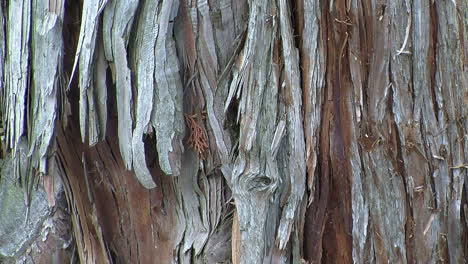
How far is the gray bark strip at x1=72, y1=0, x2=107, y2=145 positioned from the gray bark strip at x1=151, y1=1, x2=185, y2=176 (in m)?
0.14

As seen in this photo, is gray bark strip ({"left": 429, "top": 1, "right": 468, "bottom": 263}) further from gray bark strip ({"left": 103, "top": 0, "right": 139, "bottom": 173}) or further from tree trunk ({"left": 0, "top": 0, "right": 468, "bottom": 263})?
gray bark strip ({"left": 103, "top": 0, "right": 139, "bottom": 173})

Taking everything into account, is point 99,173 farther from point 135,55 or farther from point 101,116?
point 135,55

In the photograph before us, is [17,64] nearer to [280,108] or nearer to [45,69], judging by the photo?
[45,69]

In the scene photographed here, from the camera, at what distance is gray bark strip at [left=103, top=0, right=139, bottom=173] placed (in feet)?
4.54

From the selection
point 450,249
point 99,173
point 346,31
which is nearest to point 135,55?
point 99,173

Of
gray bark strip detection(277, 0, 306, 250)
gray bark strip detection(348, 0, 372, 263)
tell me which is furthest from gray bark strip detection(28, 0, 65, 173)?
gray bark strip detection(348, 0, 372, 263)

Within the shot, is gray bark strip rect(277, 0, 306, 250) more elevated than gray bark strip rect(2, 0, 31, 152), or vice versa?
gray bark strip rect(2, 0, 31, 152)

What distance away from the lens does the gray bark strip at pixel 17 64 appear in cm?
147

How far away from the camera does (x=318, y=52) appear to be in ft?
4.58

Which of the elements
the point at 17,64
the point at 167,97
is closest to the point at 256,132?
the point at 167,97

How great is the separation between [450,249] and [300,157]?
42cm

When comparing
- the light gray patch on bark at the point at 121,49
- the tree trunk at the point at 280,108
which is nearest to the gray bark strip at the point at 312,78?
the tree trunk at the point at 280,108

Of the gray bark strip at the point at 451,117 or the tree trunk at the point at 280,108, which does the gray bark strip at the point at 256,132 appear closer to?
the tree trunk at the point at 280,108

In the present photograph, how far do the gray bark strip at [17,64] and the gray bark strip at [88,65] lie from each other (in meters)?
0.15
